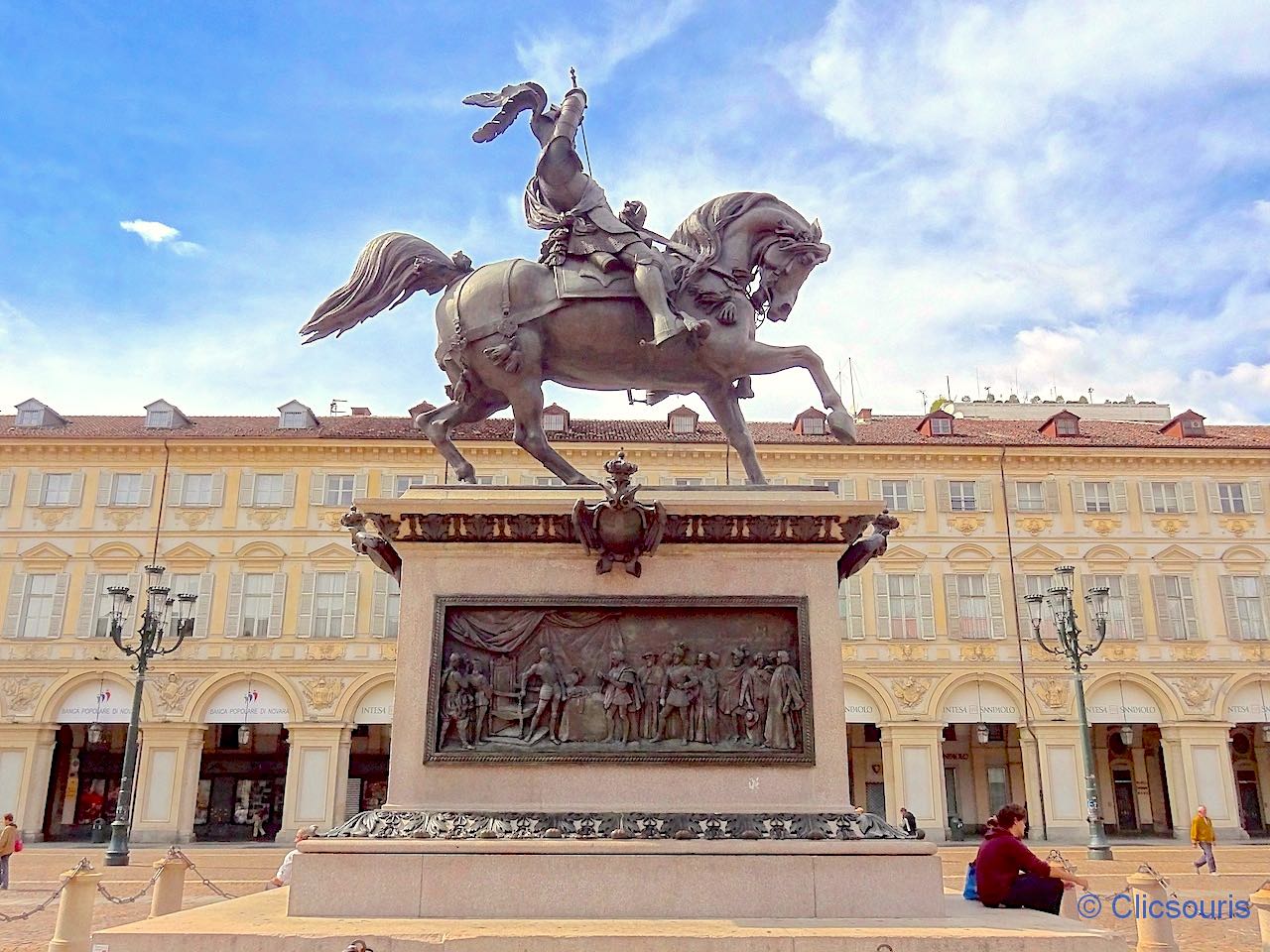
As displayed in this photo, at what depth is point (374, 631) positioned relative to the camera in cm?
3538

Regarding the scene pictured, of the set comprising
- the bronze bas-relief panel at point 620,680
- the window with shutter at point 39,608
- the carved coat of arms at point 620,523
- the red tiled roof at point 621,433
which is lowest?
the bronze bas-relief panel at point 620,680

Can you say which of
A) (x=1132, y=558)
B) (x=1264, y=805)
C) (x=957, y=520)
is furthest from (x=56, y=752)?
(x=1264, y=805)

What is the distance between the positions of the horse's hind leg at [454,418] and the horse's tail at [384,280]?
1.00m

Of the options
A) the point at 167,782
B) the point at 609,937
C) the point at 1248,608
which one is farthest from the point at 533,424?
the point at 1248,608

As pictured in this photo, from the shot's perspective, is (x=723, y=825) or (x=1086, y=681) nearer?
(x=723, y=825)

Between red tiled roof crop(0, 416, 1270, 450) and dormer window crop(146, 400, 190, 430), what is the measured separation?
0.36m

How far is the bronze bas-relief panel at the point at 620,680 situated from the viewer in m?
7.22

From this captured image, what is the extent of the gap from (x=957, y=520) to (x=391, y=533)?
32.4 m

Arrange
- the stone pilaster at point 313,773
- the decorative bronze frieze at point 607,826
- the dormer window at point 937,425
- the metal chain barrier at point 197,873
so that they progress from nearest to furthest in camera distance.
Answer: the decorative bronze frieze at point 607,826 < the metal chain barrier at point 197,873 < the stone pilaster at point 313,773 < the dormer window at point 937,425

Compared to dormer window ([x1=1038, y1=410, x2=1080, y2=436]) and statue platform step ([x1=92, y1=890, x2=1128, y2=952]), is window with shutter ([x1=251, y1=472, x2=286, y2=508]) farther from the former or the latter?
statue platform step ([x1=92, y1=890, x2=1128, y2=952])

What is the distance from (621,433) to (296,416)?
38.1ft

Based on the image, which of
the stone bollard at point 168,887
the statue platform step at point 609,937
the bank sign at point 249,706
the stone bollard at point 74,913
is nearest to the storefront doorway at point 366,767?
the bank sign at point 249,706

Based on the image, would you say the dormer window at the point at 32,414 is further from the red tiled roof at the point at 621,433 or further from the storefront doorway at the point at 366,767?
the storefront doorway at the point at 366,767

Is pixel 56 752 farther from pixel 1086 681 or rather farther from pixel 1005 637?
pixel 1086 681
